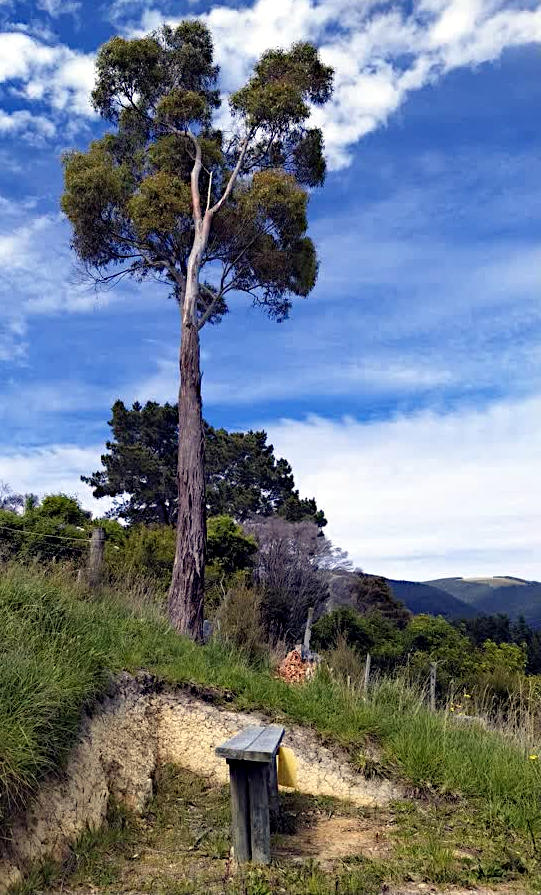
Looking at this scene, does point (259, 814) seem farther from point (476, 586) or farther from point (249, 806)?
point (476, 586)

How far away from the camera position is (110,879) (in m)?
4.09

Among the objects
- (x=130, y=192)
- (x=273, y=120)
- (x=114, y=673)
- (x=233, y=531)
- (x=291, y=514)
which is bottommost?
(x=114, y=673)

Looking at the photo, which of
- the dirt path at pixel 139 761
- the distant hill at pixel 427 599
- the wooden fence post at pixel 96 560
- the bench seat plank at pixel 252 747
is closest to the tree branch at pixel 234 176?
the wooden fence post at pixel 96 560

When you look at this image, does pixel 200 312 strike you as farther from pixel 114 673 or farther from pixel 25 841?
pixel 25 841

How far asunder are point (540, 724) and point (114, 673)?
4390 millimetres

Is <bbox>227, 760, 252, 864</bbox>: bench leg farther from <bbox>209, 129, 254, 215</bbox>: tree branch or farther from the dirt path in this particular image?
<bbox>209, 129, 254, 215</bbox>: tree branch

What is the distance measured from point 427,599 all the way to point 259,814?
356ft

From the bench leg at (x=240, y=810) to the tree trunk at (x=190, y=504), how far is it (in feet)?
17.7

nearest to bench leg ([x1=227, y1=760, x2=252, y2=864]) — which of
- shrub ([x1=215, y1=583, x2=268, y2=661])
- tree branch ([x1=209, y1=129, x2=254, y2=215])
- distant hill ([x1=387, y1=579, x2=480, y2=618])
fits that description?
shrub ([x1=215, y1=583, x2=268, y2=661])

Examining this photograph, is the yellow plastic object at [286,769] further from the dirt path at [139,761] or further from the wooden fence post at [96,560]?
the wooden fence post at [96,560]

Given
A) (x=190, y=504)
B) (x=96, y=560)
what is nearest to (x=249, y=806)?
(x=96, y=560)

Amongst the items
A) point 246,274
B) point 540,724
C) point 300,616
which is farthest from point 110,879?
point 300,616

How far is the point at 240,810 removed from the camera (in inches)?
168

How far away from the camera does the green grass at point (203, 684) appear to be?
14.9 feet
